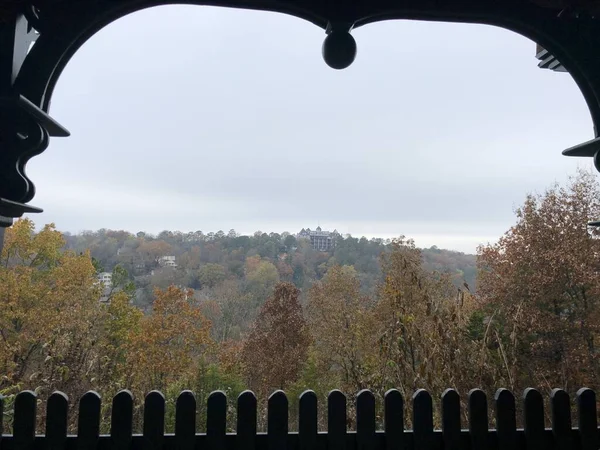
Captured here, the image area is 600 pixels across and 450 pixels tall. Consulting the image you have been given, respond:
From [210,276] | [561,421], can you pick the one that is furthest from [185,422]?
[210,276]

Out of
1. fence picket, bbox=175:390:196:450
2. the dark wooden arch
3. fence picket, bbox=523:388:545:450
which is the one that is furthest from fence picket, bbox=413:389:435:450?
the dark wooden arch

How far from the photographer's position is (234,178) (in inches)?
838

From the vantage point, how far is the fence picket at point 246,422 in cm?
111

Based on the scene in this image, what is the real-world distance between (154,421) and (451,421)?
77cm

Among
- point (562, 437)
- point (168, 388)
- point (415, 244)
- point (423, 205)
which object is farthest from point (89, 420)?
point (423, 205)

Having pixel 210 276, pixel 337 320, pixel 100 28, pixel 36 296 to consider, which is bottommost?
pixel 337 320

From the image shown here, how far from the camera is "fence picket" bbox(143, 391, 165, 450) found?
1.09 m

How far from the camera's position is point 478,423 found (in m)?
1.18

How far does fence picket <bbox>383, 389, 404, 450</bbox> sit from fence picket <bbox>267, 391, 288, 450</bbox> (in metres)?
0.27

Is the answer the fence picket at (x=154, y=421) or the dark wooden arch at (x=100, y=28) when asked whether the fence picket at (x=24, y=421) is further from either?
the dark wooden arch at (x=100, y=28)

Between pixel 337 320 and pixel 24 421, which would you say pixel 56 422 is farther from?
pixel 337 320

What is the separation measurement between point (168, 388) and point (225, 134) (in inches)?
553

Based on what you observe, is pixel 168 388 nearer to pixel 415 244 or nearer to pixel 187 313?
pixel 187 313

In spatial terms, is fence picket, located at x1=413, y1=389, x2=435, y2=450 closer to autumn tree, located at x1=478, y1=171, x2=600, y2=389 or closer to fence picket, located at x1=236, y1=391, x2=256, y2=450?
fence picket, located at x1=236, y1=391, x2=256, y2=450
